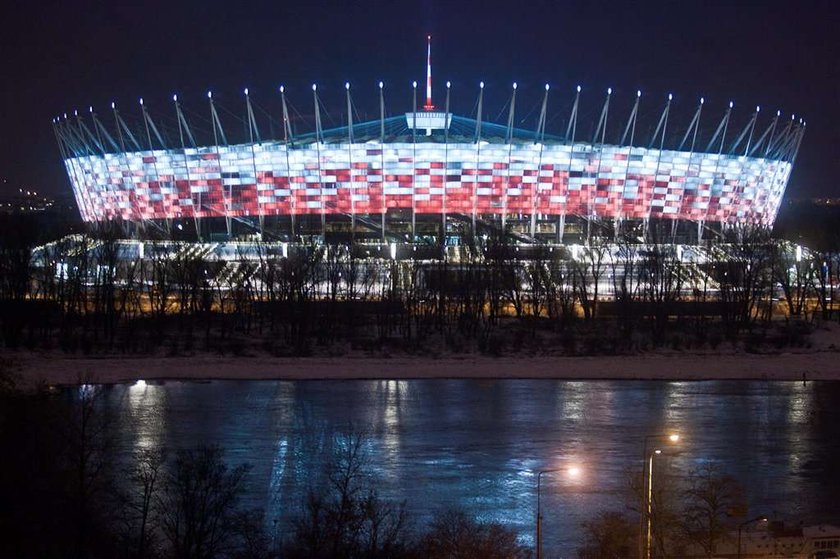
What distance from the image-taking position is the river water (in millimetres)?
16406

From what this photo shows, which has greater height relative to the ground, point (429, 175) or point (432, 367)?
point (429, 175)

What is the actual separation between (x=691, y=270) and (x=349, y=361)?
2200cm

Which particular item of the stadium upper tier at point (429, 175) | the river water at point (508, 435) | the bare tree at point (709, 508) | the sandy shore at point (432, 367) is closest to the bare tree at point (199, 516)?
the river water at point (508, 435)

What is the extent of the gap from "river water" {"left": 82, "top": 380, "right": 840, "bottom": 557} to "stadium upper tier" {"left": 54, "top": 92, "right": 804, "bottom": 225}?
22942 millimetres

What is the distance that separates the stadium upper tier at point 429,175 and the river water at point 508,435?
22942 mm

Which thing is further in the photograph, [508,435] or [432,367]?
[432,367]

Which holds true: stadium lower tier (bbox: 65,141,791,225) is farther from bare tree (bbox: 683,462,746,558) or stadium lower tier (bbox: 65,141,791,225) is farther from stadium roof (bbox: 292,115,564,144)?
bare tree (bbox: 683,462,746,558)

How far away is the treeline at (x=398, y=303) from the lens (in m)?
35.4

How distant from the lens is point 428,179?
51031mm

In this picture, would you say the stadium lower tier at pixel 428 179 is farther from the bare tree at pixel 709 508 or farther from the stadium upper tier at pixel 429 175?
the bare tree at pixel 709 508

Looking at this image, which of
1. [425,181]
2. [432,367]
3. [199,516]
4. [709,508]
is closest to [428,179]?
[425,181]

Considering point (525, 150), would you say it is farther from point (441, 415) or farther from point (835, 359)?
point (441, 415)

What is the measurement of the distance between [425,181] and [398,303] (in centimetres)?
1321

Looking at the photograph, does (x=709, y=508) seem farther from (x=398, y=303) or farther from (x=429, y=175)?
(x=429, y=175)
